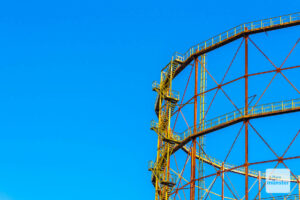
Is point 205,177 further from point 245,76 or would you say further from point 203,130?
point 245,76

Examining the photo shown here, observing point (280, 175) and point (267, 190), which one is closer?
point (267, 190)

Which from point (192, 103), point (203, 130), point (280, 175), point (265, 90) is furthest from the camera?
point (280, 175)

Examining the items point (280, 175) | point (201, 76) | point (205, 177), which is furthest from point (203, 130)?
point (280, 175)

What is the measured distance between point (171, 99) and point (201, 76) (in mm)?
2293

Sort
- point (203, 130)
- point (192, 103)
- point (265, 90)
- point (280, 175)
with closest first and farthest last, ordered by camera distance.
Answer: point (265, 90)
point (203, 130)
point (192, 103)
point (280, 175)

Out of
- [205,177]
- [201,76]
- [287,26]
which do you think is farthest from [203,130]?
[287,26]

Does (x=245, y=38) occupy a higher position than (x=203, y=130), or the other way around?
(x=245, y=38)

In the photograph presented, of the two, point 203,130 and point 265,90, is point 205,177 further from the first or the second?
point 265,90

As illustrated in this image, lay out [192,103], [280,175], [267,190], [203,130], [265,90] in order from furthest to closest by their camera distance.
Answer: [280,175] → [267,190] → [192,103] → [203,130] → [265,90]

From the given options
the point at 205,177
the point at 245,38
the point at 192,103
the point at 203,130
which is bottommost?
the point at 205,177

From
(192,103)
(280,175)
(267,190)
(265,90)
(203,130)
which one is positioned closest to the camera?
(265,90)

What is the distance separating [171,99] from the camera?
3388cm

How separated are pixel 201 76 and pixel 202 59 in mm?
994

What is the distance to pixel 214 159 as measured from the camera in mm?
36781
